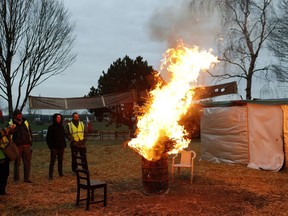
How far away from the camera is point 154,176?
8.30 m

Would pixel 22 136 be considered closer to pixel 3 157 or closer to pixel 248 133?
pixel 3 157

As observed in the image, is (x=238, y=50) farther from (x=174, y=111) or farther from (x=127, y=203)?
(x=127, y=203)

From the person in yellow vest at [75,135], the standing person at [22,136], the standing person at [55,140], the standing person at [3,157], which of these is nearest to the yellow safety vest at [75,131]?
the person in yellow vest at [75,135]

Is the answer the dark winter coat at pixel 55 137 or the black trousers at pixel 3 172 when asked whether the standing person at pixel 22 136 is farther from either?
the black trousers at pixel 3 172

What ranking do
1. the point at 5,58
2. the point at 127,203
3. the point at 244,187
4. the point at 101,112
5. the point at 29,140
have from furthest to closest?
the point at 101,112, the point at 5,58, the point at 29,140, the point at 244,187, the point at 127,203

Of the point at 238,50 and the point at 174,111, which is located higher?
the point at 238,50

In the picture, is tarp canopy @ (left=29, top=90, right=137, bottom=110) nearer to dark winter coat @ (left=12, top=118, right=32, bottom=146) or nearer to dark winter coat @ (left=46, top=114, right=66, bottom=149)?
dark winter coat @ (left=46, top=114, right=66, bottom=149)

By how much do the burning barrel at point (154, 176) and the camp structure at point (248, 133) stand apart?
5757 millimetres

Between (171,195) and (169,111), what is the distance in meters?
2.25

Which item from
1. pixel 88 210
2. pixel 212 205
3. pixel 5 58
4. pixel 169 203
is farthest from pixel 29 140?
pixel 5 58

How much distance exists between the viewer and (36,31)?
1680cm

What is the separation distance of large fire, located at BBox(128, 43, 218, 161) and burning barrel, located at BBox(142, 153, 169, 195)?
0.14m

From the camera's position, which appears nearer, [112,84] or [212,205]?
[212,205]

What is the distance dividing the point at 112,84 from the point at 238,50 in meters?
14.8
